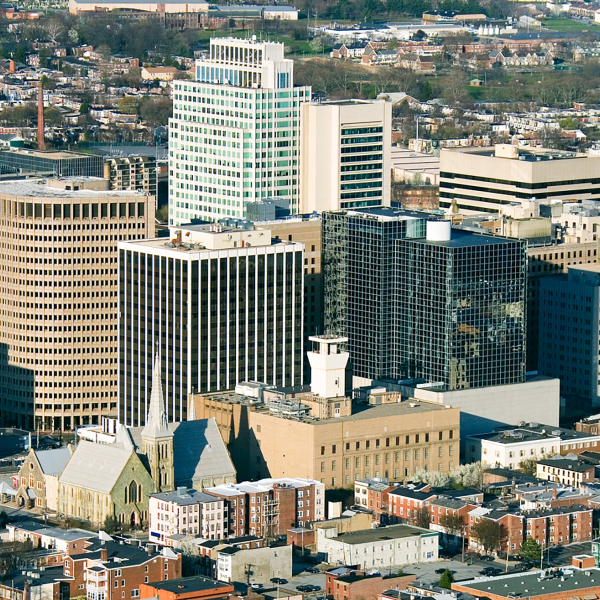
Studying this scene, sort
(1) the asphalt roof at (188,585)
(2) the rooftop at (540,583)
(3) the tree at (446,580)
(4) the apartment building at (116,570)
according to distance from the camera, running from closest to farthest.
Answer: (1) the asphalt roof at (188,585), (2) the rooftop at (540,583), (4) the apartment building at (116,570), (3) the tree at (446,580)

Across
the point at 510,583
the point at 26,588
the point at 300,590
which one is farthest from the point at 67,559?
the point at 510,583

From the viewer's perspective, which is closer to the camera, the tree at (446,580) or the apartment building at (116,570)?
the apartment building at (116,570)

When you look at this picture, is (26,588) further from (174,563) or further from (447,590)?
(447,590)

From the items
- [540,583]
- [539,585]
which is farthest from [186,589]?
[540,583]

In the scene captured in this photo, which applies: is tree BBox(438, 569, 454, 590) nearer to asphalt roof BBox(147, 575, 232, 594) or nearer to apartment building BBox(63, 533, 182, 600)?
asphalt roof BBox(147, 575, 232, 594)

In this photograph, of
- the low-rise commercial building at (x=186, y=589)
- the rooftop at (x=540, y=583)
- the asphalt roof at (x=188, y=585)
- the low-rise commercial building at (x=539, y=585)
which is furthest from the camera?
the rooftop at (x=540, y=583)

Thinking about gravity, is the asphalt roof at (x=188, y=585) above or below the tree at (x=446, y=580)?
above

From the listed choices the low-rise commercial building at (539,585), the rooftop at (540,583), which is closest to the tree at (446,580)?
the low-rise commercial building at (539,585)

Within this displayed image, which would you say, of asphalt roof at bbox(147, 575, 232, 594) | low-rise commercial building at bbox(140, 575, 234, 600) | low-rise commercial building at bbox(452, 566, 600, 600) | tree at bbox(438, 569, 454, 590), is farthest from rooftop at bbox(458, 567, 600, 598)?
asphalt roof at bbox(147, 575, 232, 594)

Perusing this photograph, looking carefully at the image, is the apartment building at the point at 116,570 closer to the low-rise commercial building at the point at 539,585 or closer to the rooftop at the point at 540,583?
the low-rise commercial building at the point at 539,585
